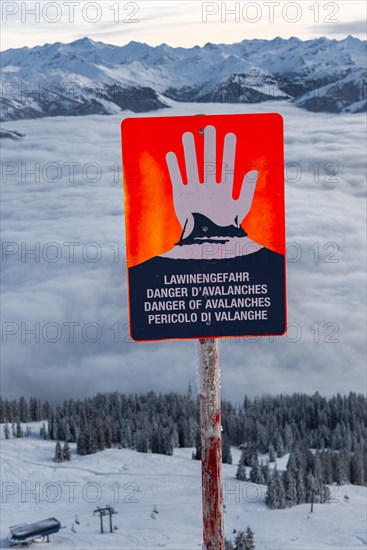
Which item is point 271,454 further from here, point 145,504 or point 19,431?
point 19,431

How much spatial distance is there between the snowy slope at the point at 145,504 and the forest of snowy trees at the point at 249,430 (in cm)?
217

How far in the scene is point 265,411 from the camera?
114m

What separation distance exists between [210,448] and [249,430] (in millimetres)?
100353

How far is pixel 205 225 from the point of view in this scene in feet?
23.0

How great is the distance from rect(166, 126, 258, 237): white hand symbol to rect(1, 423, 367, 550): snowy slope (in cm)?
4796

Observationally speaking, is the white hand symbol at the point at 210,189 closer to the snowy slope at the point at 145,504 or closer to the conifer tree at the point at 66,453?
the snowy slope at the point at 145,504

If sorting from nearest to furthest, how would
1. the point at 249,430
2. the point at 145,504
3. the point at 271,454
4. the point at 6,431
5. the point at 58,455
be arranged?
the point at 145,504
the point at 58,455
the point at 271,454
the point at 6,431
the point at 249,430

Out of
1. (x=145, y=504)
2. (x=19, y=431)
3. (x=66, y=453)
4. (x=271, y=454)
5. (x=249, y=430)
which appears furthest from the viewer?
(x=249, y=430)

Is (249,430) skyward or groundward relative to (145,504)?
groundward

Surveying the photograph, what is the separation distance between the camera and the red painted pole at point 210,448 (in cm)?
704

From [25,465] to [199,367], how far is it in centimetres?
8783

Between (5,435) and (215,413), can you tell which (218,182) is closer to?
(215,413)

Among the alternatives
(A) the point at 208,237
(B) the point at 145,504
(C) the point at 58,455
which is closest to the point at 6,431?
(C) the point at 58,455

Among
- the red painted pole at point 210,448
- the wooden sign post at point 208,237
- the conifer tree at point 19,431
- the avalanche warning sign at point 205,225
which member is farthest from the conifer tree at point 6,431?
the avalanche warning sign at point 205,225
